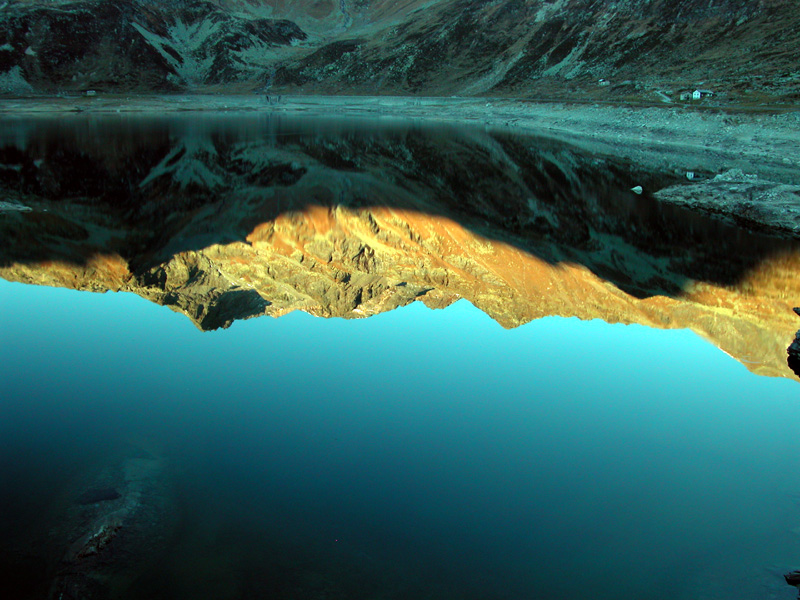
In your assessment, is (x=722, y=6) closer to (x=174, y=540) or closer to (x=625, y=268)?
(x=625, y=268)

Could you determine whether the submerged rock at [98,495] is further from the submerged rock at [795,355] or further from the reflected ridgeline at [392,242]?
the submerged rock at [795,355]

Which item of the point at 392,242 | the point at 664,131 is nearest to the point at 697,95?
the point at 664,131

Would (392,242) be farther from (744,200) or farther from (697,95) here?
(697,95)

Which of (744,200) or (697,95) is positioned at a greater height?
(697,95)

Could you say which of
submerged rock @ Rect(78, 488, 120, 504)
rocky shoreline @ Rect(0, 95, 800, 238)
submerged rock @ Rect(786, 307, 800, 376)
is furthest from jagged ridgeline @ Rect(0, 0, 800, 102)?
submerged rock @ Rect(78, 488, 120, 504)

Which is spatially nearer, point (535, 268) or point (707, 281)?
point (707, 281)

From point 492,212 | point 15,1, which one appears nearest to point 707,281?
point 492,212
